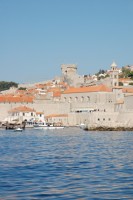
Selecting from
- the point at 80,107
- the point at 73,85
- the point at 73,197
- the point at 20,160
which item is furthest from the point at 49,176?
the point at 73,85

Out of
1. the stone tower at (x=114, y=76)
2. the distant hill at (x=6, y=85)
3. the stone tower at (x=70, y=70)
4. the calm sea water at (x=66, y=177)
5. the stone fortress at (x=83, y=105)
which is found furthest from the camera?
the distant hill at (x=6, y=85)

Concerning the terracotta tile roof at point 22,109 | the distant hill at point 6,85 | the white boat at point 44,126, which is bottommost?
the white boat at point 44,126

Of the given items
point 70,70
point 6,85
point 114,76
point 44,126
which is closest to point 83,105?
point 114,76

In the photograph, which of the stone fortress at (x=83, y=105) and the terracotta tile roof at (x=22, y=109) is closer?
the stone fortress at (x=83, y=105)

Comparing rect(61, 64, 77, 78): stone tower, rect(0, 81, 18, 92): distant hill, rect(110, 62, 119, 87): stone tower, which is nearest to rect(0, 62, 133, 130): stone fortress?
rect(110, 62, 119, 87): stone tower

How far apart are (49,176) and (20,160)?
4.40 meters

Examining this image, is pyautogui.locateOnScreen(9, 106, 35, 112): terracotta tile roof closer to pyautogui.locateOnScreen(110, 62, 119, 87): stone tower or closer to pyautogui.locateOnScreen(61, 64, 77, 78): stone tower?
pyautogui.locateOnScreen(110, 62, 119, 87): stone tower

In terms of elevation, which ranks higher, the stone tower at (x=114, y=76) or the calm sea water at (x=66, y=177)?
the stone tower at (x=114, y=76)

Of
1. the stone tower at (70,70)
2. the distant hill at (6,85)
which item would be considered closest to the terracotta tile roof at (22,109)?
the stone tower at (70,70)

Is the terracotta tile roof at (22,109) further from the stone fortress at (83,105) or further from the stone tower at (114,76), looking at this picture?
the stone tower at (114,76)

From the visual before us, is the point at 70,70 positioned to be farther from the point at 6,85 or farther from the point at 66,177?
the point at 66,177

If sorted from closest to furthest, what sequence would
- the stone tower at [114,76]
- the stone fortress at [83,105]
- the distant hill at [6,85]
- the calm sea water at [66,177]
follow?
the calm sea water at [66,177] → the stone fortress at [83,105] → the stone tower at [114,76] → the distant hill at [6,85]

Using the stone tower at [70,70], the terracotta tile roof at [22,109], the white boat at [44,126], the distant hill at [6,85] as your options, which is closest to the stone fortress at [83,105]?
the terracotta tile roof at [22,109]

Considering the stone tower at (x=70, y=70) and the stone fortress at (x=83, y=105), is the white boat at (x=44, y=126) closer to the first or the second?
the stone fortress at (x=83, y=105)
